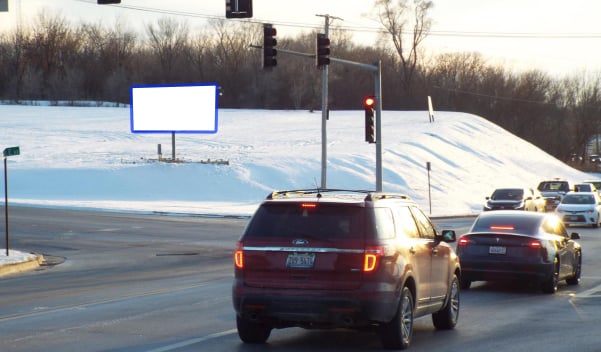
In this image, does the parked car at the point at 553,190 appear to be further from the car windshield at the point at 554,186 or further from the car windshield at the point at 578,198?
the car windshield at the point at 578,198

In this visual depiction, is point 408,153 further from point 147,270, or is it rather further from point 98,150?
point 147,270

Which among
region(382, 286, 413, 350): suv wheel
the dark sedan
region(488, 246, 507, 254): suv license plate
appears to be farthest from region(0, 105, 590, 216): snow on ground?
region(382, 286, 413, 350): suv wheel

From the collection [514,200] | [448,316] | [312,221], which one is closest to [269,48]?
[514,200]

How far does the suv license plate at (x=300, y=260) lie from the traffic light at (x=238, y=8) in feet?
44.0

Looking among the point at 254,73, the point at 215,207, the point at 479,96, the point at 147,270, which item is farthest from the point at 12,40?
the point at 147,270

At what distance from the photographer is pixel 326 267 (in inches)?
396

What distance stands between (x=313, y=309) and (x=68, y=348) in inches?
105

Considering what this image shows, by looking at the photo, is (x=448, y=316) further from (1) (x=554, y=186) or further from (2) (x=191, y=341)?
(1) (x=554, y=186)

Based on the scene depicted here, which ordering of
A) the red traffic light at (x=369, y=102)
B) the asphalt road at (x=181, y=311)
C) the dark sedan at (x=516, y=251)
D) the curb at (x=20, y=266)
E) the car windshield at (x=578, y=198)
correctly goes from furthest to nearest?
the car windshield at (x=578, y=198)
the red traffic light at (x=369, y=102)
the curb at (x=20, y=266)
the dark sedan at (x=516, y=251)
the asphalt road at (x=181, y=311)

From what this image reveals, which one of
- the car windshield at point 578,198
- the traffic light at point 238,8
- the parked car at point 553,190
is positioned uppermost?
the traffic light at point 238,8

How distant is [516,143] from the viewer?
9306 centimetres

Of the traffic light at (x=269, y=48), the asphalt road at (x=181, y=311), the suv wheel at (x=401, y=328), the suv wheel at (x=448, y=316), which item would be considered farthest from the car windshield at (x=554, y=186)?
the suv wheel at (x=401, y=328)

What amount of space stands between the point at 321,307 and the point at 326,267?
1.32 feet

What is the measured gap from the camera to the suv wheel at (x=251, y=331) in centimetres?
1084
